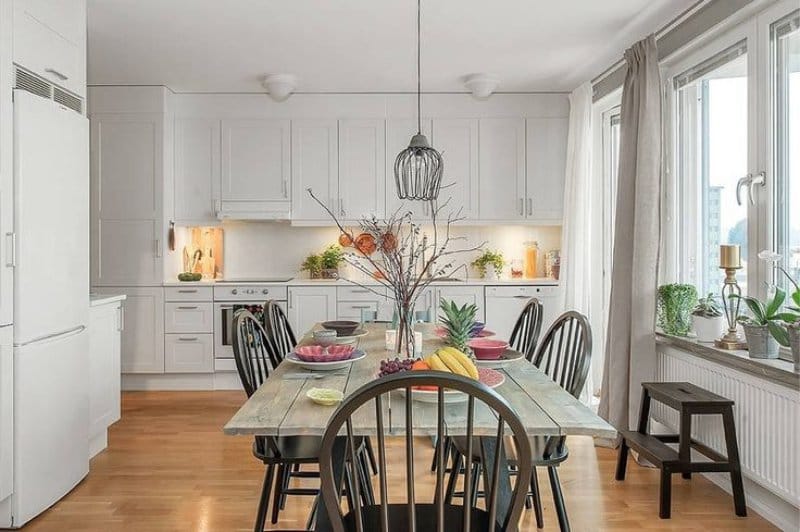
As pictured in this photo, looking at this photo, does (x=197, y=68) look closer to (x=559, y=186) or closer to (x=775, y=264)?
(x=559, y=186)

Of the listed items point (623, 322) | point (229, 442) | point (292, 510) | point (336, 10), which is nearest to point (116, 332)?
point (229, 442)

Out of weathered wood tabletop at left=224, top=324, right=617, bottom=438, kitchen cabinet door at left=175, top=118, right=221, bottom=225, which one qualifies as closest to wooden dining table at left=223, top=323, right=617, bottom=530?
weathered wood tabletop at left=224, top=324, right=617, bottom=438

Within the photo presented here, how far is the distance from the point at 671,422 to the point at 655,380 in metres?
0.29

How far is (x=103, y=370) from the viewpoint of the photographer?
4.01m

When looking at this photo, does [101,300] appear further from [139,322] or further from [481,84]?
[481,84]

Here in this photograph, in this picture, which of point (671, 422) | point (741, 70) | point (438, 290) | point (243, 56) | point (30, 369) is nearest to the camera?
point (30, 369)

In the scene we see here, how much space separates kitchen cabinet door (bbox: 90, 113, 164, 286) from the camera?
554cm

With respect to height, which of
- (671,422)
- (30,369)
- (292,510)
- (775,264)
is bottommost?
(292,510)

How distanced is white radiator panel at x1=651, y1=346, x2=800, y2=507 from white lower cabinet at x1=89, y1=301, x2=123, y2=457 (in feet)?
11.2

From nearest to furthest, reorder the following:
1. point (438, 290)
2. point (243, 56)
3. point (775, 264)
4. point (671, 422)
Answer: point (775, 264) → point (671, 422) → point (243, 56) → point (438, 290)

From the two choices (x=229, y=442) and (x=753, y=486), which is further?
(x=229, y=442)

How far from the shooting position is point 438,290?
5566mm

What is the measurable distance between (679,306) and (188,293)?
12.8 ft

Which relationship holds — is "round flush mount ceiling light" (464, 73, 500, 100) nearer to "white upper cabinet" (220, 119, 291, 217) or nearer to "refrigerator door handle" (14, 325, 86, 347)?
"white upper cabinet" (220, 119, 291, 217)
